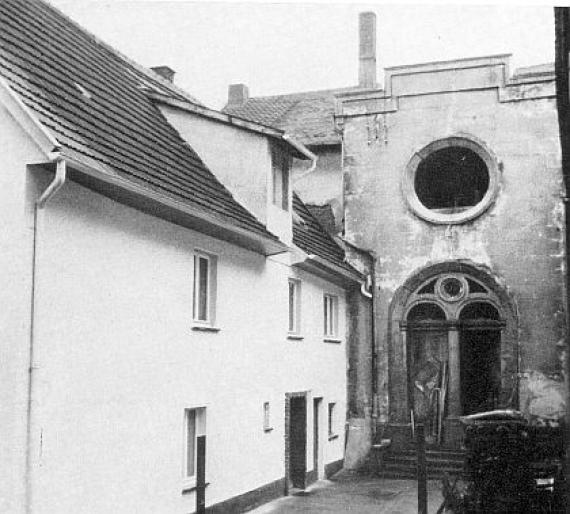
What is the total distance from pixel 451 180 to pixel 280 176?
6661 mm

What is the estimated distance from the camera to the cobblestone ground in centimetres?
1590

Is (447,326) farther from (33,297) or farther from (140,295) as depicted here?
(33,297)

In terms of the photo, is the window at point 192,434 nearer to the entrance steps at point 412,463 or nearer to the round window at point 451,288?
the entrance steps at point 412,463

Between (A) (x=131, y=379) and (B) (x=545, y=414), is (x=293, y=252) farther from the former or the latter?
(B) (x=545, y=414)

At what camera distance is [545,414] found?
2006 cm

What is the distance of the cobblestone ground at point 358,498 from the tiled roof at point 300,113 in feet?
30.2

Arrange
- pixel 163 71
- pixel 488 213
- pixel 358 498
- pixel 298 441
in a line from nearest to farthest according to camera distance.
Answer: pixel 358 498 < pixel 298 441 < pixel 488 213 < pixel 163 71

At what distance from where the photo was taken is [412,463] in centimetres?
2045

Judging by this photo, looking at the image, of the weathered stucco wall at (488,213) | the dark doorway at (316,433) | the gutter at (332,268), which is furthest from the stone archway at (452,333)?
the dark doorway at (316,433)

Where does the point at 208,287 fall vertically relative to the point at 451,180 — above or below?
below

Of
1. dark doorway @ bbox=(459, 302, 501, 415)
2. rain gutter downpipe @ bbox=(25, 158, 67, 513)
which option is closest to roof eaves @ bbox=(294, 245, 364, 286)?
dark doorway @ bbox=(459, 302, 501, 415)

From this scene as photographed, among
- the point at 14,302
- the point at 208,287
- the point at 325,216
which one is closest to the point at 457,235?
the point at 325,216

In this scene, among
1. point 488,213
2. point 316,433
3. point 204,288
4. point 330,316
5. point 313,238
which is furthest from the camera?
point 488,213

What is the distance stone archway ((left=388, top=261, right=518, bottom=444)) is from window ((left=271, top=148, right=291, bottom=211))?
578 cm
